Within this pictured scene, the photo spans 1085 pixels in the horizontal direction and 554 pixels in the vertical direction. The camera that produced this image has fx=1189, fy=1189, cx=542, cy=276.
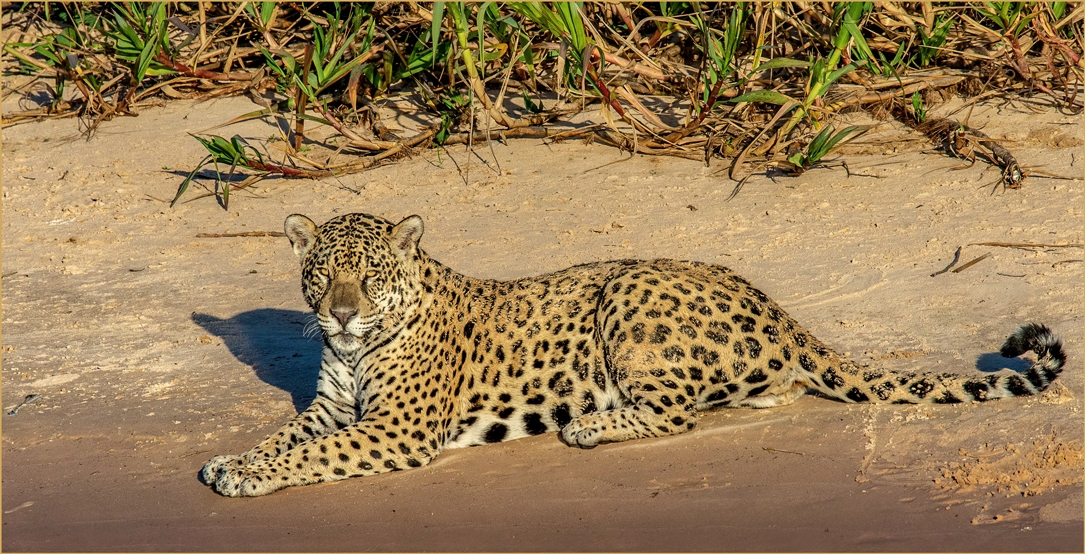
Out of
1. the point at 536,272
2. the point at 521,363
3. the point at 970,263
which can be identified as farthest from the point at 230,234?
the point at 970,263

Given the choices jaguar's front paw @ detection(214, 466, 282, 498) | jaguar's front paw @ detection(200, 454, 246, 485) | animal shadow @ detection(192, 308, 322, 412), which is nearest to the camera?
jaguar's front paw @ detection(214, 466, 282, 498)

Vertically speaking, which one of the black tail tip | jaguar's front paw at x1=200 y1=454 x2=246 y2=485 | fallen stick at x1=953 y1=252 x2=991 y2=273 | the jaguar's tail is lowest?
jaguar's front paw at x1=200 y1=454 x2=246 y2=485

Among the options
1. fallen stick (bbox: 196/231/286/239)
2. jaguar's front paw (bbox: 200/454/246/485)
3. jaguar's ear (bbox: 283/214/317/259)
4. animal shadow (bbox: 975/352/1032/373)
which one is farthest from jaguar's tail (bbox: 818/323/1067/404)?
fallen stick (bbox: 196/231/286/239)

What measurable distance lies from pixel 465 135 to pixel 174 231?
2.89m


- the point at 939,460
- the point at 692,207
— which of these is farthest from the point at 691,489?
the point at 692,207

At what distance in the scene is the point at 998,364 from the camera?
7.00 meters

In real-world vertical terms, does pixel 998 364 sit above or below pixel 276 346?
above

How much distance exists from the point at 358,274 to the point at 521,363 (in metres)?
1.04

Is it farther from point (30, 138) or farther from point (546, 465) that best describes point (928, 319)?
point (30, 138)

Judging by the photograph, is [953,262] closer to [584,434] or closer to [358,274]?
[584,434]

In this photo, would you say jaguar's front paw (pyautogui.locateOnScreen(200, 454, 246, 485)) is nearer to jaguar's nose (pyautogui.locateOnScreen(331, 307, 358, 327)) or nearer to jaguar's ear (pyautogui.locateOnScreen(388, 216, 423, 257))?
jaguar's nose (pyautogui.locateOnScreen(331, 307, 358, 327))

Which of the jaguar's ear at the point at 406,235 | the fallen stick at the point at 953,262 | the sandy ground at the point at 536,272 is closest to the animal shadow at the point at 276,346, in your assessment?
the sandy ground at the point at 536,272

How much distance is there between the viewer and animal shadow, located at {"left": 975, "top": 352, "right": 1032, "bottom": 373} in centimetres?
695

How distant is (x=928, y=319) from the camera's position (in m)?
7.80
